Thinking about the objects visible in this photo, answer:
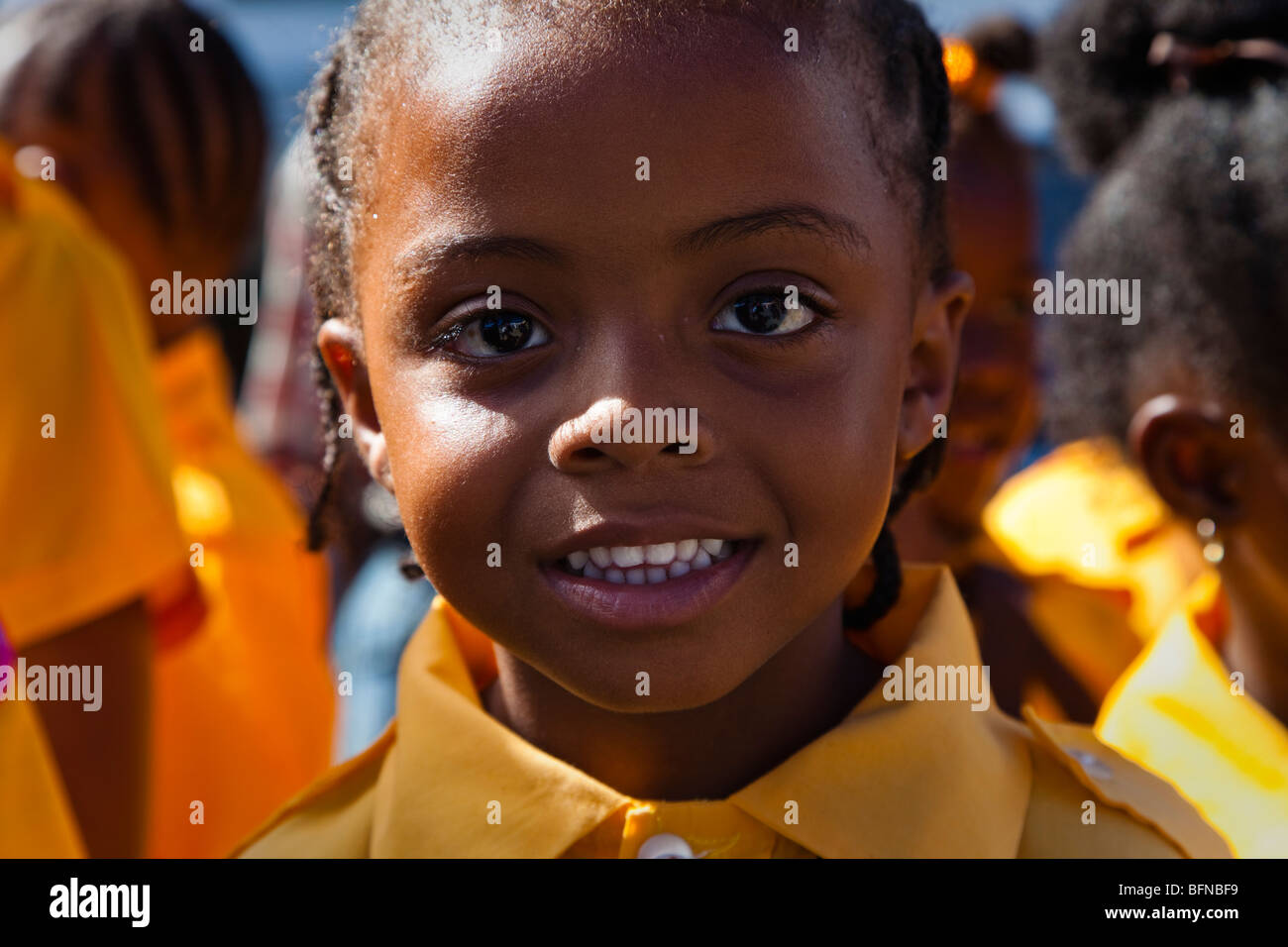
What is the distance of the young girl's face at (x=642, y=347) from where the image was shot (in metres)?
1.29

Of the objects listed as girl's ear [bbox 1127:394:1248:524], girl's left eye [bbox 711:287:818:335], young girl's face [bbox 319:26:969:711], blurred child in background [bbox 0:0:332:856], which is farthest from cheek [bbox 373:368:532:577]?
girl's ear [bbox 1127:394:1248:524]

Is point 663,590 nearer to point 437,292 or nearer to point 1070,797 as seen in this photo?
point 437,292

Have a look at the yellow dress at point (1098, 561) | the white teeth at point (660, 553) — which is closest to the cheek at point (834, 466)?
the white teeth at point (660, 553)

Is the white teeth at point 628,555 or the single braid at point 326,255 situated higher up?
the single braid at point 326,255

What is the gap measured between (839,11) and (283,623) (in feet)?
5.73

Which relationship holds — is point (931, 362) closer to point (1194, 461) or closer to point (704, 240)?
point (704, 240)

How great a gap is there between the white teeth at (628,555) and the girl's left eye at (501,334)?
22 cm

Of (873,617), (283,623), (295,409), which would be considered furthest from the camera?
(295,409)

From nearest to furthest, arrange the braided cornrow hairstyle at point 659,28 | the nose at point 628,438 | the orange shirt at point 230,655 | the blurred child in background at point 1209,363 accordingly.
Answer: the nose at point 628,438, the braided cornrow hairstyle at point 659,28, the blurred child in background at point 1209,363, the orange shirt at point 230,655

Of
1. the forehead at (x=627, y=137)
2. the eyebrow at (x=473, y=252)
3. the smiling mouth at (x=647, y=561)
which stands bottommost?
the smiling mouth at (x=647, y=561)

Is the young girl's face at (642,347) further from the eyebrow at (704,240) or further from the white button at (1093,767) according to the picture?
the white button at (1093,767)

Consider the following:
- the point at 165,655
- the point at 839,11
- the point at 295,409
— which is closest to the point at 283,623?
the point at 165,655

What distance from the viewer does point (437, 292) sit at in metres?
1.39

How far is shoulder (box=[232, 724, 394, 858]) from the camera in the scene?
158cm
